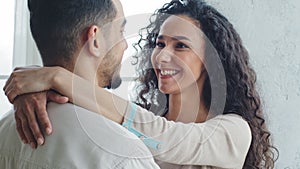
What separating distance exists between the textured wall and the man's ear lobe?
980 mm

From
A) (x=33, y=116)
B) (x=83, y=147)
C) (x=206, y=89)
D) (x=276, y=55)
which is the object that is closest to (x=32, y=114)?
(x=33, y=116)

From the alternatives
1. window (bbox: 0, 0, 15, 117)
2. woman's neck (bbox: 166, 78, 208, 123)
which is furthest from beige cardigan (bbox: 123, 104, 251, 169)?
window (bbox: 0, 0, 15, 117)

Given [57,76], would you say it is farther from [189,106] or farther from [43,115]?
[189,106]

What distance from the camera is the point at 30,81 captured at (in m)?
0.93

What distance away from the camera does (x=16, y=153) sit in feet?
2.69

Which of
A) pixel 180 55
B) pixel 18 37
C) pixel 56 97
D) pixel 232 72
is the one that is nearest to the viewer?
pixel 56 97

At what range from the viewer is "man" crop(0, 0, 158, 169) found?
0.76 metres

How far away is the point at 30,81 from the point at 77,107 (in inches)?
6.4

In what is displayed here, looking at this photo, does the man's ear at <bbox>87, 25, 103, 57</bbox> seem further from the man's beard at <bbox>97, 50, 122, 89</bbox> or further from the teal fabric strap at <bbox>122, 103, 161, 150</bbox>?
the teal fabric strap at <bbox>122, 103, 161, 150</bbox>

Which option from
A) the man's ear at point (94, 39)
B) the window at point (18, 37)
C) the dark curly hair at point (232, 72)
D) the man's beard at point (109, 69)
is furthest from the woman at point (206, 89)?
the man's ear at point (94, 39)

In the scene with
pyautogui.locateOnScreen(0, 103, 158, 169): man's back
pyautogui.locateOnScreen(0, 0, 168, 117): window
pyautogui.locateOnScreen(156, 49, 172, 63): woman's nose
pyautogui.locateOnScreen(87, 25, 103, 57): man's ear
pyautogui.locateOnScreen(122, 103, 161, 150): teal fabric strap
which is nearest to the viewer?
pyautogui.locateOnScreen(0, 103, 158, 169): man's back

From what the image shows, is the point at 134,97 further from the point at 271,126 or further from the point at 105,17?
the point at 105,17

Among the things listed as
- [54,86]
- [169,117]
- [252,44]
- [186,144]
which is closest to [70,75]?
[54,86]

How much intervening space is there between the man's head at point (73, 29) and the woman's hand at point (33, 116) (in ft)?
0.23
